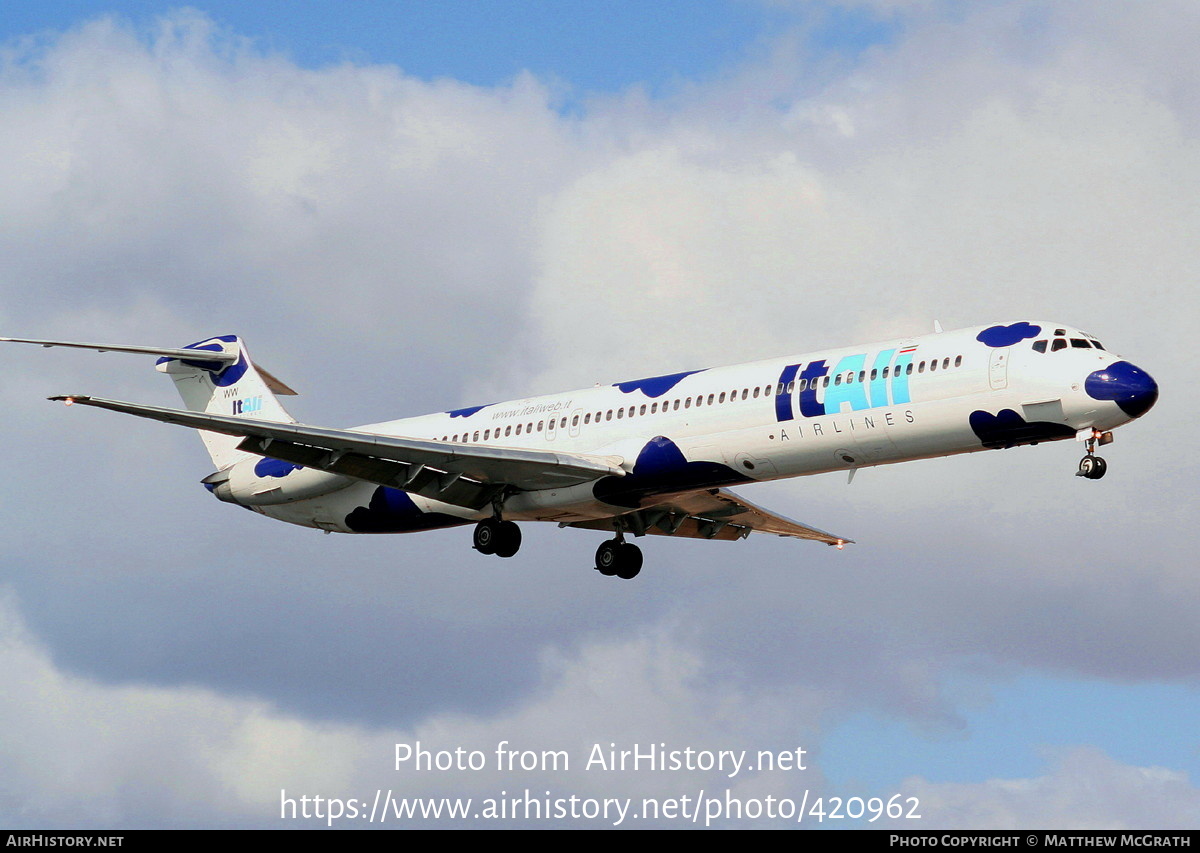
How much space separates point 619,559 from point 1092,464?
1371 centimetres

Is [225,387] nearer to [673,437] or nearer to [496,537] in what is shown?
[496,537]

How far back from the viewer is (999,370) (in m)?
35.2

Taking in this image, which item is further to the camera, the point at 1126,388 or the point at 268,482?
the point at 268,482

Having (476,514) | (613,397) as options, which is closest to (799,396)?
(613,397)

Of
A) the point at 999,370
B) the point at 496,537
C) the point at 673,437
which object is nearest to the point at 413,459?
the point at 496,537

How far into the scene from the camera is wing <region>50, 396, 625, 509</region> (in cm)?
3878

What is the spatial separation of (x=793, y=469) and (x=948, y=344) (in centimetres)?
419

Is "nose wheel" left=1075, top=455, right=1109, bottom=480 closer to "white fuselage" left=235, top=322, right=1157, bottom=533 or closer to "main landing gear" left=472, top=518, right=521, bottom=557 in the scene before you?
"white fuselage" left=235, top=322, right=1157, bottom=533

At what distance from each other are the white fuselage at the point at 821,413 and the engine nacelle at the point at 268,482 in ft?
9.25

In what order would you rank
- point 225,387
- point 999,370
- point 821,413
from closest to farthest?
point 999,370
point 821,413
point 225,387

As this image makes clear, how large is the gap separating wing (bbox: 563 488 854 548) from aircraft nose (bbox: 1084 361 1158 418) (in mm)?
10896

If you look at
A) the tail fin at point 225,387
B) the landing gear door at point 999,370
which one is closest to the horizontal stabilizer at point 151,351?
the tail fin at point 225,387

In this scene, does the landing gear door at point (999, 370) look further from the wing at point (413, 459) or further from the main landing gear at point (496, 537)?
the main landing gear at point (496, 537)
